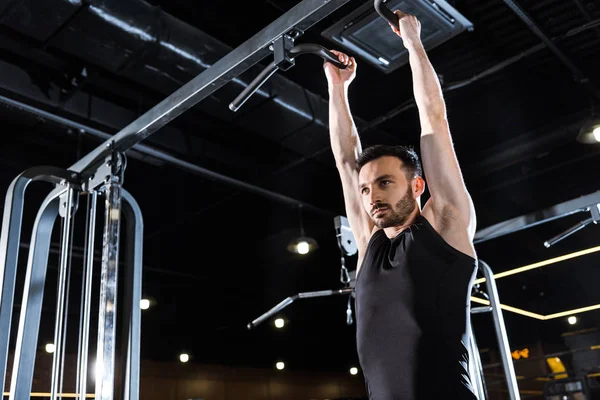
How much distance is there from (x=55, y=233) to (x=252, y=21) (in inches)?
196

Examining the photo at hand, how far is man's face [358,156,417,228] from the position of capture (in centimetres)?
170

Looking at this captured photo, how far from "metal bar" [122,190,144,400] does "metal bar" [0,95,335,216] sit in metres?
0.80

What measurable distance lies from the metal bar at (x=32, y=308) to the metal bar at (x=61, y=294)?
0.06 m

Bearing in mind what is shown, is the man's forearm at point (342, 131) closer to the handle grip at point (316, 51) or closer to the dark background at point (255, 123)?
the handle grip at point (316, 51)

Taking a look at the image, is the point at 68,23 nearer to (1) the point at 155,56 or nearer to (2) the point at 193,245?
(1) the point at 155,56

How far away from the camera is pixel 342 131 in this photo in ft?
6.94

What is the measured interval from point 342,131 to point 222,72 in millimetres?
465

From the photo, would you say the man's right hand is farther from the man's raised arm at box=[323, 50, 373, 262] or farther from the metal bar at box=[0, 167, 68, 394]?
the metal bar at box=[0, 167, 68, 394]

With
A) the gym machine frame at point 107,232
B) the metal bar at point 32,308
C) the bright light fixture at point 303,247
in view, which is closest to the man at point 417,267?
the gym machine frame at point 107,232

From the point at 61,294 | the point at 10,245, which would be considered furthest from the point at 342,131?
the point at 10,245

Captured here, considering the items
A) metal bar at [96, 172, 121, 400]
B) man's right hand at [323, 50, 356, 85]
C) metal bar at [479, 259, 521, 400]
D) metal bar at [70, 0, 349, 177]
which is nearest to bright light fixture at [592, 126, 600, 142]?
metal bar at [479, 259, 521, 400]

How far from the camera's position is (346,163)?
2.08 metres

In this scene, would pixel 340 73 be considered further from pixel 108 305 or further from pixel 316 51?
pixel 108 305

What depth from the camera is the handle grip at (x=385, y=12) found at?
1742 millimetres
